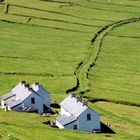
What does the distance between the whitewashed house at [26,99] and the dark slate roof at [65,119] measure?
10.7m

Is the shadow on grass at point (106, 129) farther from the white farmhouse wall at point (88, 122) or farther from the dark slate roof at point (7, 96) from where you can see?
the dark slate roof at point (7, 96)

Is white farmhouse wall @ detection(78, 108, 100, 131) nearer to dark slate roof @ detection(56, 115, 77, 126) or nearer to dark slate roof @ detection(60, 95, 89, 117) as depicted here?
dark slate roof @ detection(60, 95, 89, 117)

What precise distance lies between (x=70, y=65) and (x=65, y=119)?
54789mm

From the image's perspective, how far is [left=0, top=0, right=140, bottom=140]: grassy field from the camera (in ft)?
302

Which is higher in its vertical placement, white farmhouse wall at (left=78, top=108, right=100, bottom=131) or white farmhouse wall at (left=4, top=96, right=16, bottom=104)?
white farmhouse wall at (left=4, top=96, right=16, bottom=104)

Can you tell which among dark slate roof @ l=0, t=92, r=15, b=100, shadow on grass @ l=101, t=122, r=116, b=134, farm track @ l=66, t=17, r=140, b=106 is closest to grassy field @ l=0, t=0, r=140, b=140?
farm track @ l=66, t=17, r=140, b=106

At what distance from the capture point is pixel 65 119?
9488 centimetres

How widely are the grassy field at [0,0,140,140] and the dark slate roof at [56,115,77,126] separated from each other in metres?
3.88

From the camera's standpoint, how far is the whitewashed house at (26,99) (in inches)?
4112

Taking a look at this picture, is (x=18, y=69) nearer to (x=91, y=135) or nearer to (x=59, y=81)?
(x=59, y=81)

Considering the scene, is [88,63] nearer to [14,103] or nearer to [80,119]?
[14,103]

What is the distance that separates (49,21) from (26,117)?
104m

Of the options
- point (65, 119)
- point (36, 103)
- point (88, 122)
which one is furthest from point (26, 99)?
point (88, 122)

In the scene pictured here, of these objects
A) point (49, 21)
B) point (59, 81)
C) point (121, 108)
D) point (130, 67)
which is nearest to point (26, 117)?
point (121, 108)
